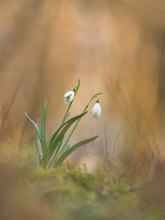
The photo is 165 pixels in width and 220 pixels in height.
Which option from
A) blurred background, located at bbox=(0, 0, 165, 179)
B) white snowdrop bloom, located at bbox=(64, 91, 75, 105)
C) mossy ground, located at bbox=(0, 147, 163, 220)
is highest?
blurred background, located at bbox=(0, 0, 165, 179)

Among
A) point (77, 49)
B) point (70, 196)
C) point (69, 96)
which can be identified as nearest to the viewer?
point (70, 196)

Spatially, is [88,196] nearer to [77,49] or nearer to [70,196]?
[70,196]

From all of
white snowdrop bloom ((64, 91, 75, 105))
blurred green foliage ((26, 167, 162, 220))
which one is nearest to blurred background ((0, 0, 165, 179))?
white snowdrop bloom ((64, 91, 75, 105))

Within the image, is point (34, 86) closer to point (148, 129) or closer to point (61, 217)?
point (148, 129)

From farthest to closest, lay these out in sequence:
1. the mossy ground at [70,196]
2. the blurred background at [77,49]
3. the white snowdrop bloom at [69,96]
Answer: the blurred background at [77,49] → the white snowdrop bloom at [69,96] → the mossy ground at [70,196]

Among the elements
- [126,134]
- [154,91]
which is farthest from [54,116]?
[126,134]

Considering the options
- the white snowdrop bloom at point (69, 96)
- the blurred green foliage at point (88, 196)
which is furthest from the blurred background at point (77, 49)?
the blurred green foliage at point (88, 196)

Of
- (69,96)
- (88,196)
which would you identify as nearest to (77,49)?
(69,96)

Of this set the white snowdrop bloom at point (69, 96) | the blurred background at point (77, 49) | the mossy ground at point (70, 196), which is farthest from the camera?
the blurred background at point (77, 49)

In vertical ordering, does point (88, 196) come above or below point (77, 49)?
below

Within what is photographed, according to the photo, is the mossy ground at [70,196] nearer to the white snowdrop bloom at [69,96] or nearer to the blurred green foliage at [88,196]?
the blurred green foliage at [88,196]

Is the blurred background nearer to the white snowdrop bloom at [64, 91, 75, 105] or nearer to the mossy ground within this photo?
the white snowdrop bloom at [64, 91, 75, 105]
